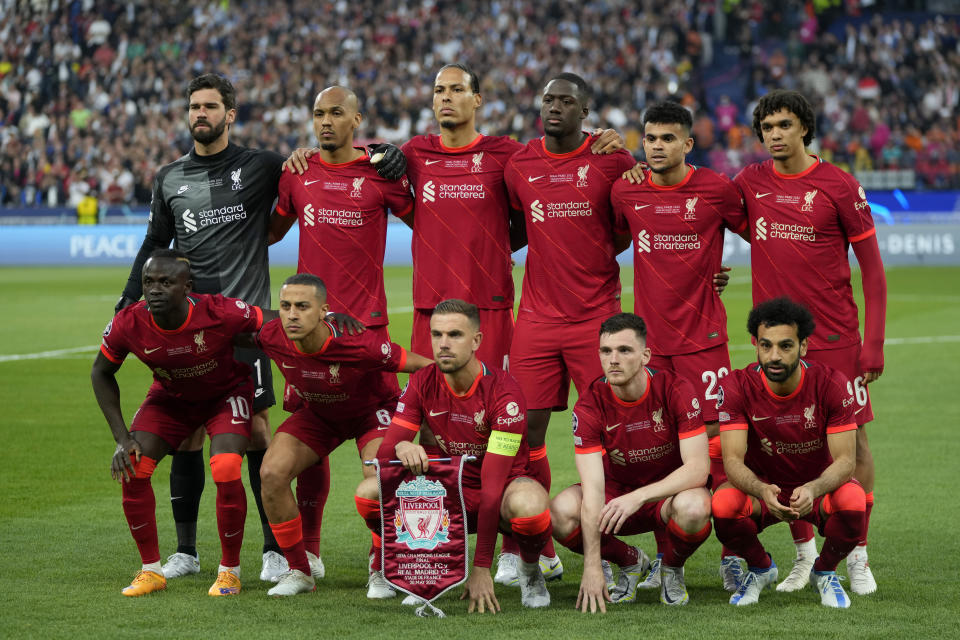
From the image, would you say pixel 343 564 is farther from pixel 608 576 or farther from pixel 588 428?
pixel 588 428

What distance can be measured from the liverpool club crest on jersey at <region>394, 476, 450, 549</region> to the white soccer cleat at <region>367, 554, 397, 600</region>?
0.28 meters

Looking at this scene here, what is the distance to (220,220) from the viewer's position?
7094 mm

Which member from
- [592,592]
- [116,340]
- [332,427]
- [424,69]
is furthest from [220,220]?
[424,69]

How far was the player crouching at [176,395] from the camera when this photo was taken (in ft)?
20.5

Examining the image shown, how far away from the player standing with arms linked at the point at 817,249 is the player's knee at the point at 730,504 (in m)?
0.67

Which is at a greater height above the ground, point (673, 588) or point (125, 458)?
point (125, 458)

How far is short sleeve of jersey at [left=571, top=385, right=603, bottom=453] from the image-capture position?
595 cm

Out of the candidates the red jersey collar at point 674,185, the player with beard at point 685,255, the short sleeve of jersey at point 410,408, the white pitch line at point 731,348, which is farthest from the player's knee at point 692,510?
the white pitch line at point 731,348

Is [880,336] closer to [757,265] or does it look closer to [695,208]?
[757,265]

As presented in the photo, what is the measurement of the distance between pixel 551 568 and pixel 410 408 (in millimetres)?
1189

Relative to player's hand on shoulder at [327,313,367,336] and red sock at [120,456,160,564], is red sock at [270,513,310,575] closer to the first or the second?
red sock at [120,456,160,564]

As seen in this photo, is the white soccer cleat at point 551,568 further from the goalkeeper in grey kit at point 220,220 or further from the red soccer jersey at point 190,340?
the red soccer jersey at point 190,340

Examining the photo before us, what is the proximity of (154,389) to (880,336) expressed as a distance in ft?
12.2

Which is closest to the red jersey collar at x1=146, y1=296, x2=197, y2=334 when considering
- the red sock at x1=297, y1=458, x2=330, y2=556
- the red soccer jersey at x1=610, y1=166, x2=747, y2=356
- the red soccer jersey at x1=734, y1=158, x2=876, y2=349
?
the red sock at x1=297, y1=458, x2=330, y2=556
